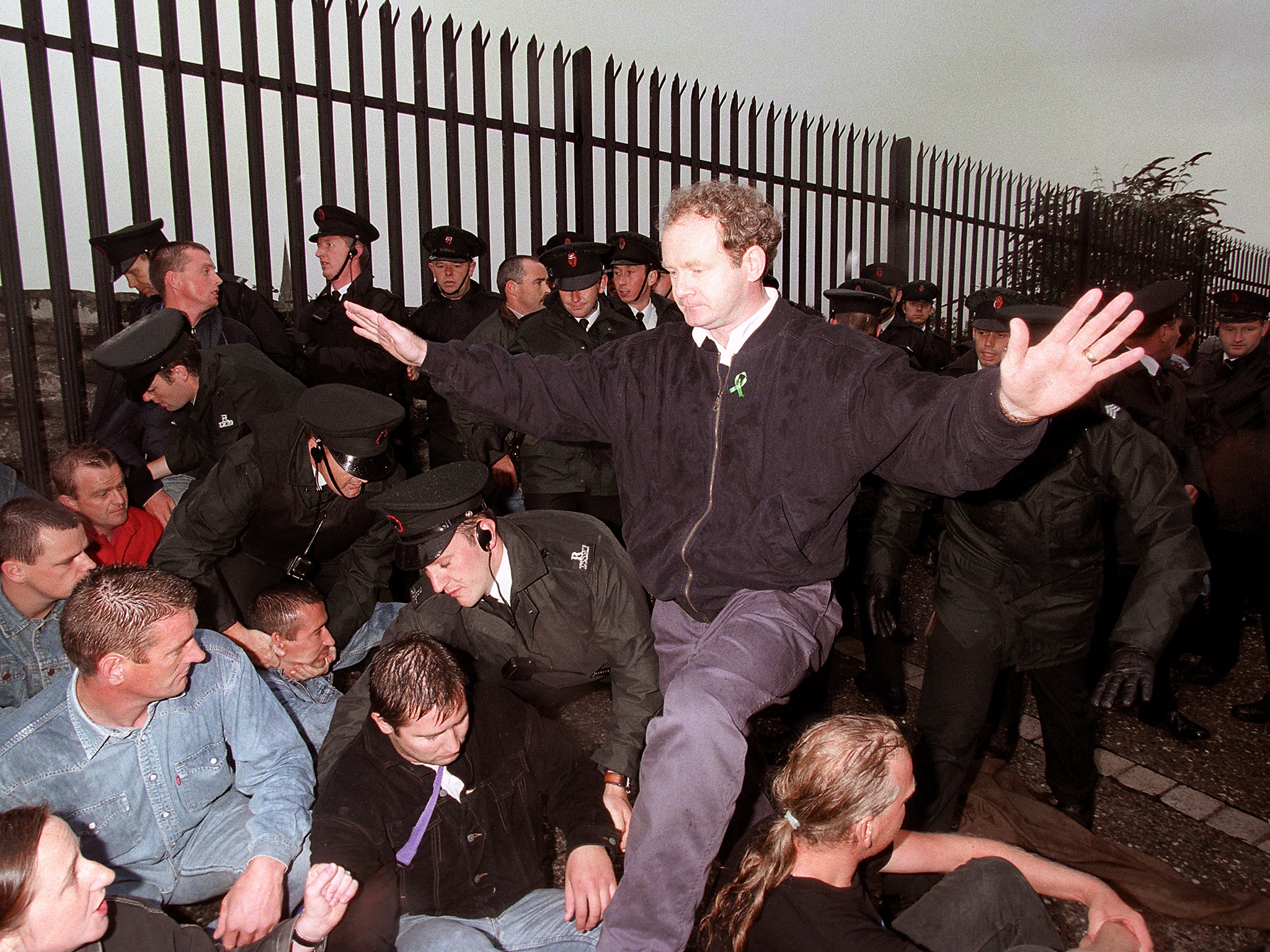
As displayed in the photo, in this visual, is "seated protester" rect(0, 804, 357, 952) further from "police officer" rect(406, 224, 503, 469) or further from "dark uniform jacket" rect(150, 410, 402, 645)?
"police officer" rect(406, 224, 503, 469)

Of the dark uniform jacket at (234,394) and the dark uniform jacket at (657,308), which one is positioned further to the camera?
the dark uniform jacket at (657,308)

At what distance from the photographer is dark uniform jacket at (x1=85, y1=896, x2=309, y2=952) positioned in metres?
1.93

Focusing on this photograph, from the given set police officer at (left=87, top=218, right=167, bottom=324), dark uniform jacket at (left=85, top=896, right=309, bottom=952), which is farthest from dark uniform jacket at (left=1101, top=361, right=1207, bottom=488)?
police officer at (left=87, top=218, right=167, bottom=324)

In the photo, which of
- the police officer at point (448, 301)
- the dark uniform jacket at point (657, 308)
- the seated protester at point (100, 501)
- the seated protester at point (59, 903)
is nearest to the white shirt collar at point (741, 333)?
the seated protester at point (59, 903)

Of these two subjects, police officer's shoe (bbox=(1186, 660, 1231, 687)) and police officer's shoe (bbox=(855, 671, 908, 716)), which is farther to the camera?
police officer's shoe (bbox=(1186, 660, 1231, 687))

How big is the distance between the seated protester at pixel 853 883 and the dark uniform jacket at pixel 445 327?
403 centimetres

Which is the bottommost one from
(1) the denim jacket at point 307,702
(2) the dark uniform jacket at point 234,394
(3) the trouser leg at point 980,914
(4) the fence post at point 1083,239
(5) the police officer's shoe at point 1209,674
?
(5) the police officer's shoe at point 1209,674

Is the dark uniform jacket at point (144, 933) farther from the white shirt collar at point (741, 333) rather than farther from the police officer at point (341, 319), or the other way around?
the police officer at point (341, 319)

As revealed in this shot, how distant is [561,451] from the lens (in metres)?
5.00

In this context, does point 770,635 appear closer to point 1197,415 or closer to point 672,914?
point 672,914

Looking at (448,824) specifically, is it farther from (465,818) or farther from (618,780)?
(618,780)

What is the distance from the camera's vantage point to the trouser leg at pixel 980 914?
6.98ft

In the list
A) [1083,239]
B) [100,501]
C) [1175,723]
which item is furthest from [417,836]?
[1083,239]

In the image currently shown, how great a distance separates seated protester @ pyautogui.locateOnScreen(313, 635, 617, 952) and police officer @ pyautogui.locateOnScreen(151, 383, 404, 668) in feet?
4.03
